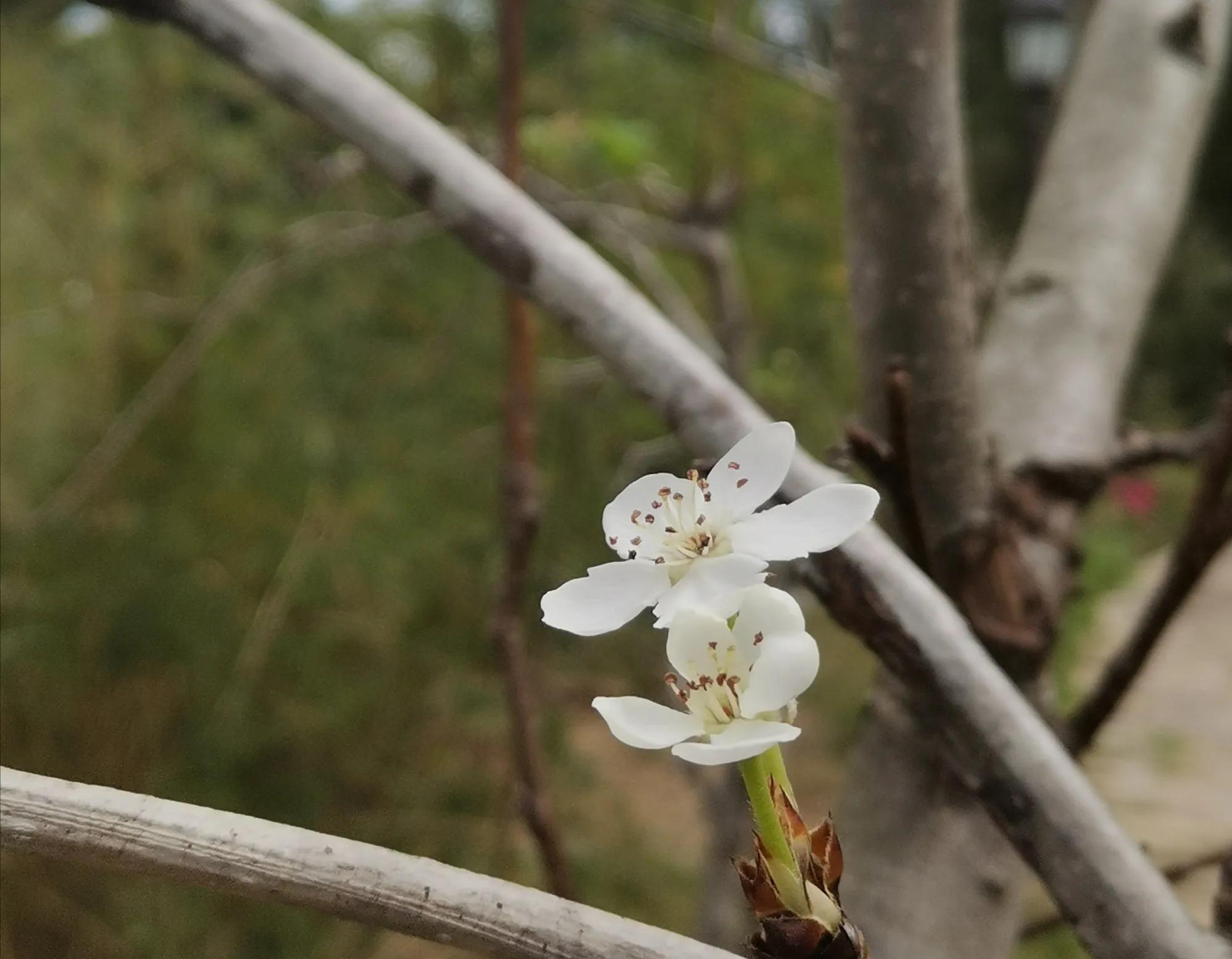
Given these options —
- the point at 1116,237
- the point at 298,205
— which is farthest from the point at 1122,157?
the point at 298,205

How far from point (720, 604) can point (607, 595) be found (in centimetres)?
2

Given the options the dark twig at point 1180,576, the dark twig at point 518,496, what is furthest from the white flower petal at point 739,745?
the dark twig at point 518,496

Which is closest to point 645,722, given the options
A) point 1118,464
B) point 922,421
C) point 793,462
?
point 793,462

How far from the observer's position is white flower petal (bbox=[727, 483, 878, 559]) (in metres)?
0.14

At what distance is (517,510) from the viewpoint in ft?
1.77

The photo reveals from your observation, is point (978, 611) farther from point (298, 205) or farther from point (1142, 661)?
point (298, 205)

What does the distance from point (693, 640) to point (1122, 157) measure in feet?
1.48

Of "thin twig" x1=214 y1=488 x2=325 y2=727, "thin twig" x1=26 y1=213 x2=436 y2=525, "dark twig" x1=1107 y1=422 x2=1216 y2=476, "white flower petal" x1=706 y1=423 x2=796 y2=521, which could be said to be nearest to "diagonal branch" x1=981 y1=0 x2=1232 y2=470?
"dark twig" x1=1107 y1=422 x2=1216 y2=476

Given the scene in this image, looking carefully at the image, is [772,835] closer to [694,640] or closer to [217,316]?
[694,640]

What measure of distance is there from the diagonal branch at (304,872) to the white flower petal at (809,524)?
69mm

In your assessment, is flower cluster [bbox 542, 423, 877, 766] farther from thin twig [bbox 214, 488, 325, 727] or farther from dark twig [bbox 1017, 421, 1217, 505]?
thin twig [bbox 214, 488, 325, 727]

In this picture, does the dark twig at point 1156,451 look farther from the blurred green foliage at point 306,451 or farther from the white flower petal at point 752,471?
the blurred green foliage at point 306,451

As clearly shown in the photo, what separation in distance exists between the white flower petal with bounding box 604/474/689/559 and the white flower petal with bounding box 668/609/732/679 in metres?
0.02

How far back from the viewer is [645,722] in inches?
5.8
